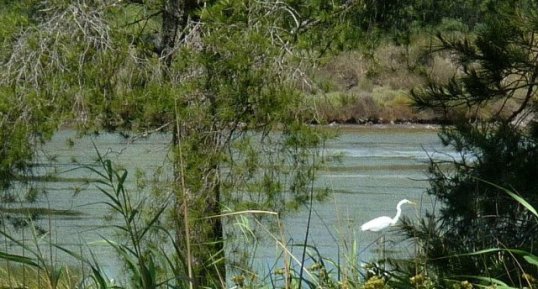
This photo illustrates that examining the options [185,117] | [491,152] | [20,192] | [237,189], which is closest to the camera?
[491,152]

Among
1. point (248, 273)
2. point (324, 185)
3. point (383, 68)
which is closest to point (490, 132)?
point (248, 273)

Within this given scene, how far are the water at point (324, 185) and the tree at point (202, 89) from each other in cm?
44

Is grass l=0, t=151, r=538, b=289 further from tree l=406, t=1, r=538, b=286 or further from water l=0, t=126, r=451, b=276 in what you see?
tree l=406, t=1, r=538, b=286

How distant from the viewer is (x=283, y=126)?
8.64 metres

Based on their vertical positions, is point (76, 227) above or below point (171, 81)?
below

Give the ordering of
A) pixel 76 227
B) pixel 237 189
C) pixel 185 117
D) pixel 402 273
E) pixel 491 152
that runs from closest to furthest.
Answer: pixel 402 273 < pixel 491 152 < pixel 185 117 < pixel 237 189 < pixel 76 227

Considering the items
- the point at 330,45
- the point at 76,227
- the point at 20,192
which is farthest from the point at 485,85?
the point at 76,227

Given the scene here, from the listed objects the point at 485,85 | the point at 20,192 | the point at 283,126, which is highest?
the point at 485,85

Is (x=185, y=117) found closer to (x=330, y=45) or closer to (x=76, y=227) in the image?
(x=330, y=45)

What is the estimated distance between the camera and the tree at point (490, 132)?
5.96 m

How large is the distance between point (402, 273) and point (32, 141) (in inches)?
195

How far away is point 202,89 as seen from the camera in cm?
818

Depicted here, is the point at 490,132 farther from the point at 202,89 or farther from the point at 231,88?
the point at 202,89

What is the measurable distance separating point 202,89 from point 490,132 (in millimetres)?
2241
